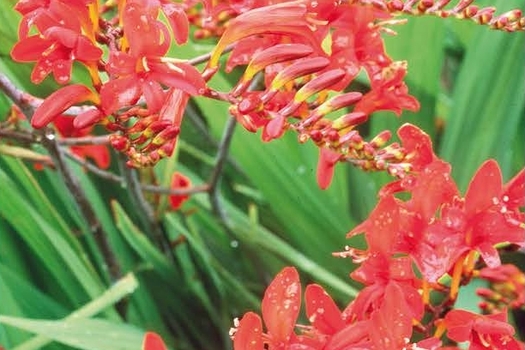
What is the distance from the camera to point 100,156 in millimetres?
1000

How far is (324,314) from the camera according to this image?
0.61 metres

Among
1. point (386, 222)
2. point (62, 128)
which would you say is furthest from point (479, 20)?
point (62, 128)

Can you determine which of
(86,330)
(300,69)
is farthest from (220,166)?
(300,69)

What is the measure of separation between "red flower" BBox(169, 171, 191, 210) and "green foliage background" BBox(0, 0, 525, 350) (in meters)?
0.02

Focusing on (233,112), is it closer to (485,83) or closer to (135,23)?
(135,23)

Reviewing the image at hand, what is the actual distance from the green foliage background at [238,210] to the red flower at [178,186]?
0.6 inches

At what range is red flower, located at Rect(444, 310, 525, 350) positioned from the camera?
58 cm

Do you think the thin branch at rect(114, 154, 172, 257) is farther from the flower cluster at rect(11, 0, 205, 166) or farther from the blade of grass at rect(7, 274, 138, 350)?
the flower cluster at rect(11, 0, 205, 166)

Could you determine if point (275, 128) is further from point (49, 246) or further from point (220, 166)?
point (49, 246)

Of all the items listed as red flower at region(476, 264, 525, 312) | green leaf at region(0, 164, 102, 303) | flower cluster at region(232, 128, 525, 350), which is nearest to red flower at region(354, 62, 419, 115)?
flower cluster at region(232, 128, 525, 350)

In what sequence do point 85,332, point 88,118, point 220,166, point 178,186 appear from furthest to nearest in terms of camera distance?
point 178,186, point 220,166, point 85,332, point 88,118

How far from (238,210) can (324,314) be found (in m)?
0.51

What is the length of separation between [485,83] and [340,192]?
0.21 meters

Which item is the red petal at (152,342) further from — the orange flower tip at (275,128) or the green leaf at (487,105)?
the green leaf at (487,105)
